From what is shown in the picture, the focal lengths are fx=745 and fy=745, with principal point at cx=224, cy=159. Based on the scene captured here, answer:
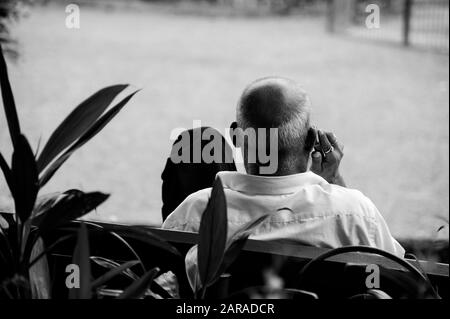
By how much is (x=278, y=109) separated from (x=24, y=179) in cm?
76

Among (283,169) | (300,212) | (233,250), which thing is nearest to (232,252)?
(233,250)

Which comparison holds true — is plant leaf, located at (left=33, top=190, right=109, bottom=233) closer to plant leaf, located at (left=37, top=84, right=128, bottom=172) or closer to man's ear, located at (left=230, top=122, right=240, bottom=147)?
plant leaf, located at (left=37, top=84, right=128, bottom=172)

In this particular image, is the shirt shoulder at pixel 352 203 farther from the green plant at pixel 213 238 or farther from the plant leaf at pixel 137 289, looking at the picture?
the plant leaf at pixel 137 289

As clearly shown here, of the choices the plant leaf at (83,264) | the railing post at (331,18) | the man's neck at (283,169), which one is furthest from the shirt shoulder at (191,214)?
the railing post at (331,18)

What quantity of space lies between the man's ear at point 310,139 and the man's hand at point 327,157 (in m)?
0.10

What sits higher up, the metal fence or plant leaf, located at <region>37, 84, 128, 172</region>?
plant leaf, located at <region>37, 84, 128, 172</region>

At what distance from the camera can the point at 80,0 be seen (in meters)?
16.0

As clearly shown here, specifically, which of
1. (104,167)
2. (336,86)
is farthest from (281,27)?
(104,167)

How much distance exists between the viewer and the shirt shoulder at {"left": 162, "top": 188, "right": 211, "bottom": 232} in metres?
1.73

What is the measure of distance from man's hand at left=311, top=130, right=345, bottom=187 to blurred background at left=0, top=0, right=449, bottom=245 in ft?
5.45

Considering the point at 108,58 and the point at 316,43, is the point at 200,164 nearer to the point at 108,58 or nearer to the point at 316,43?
the point at 108,58

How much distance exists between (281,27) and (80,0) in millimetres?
4418

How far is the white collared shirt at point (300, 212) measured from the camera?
165 centimetres

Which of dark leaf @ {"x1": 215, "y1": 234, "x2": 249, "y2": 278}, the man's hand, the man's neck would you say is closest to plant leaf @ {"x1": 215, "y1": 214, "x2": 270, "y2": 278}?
dark leaf @ {"x1": 215, "y1": 234, "x2": 249, "y2": 278}
